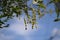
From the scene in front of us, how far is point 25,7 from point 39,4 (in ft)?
1.98

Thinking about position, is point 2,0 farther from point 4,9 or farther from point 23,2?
point 23,2

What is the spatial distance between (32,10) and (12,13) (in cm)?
59

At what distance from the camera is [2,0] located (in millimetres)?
3891

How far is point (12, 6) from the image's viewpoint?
404cm

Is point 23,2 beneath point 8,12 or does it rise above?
above

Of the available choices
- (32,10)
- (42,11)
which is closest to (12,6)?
(32,10)

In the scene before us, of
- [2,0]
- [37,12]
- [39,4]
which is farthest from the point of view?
[2,0]

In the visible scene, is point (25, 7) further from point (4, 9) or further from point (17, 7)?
point (4, 9)

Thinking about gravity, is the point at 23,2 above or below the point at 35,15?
above

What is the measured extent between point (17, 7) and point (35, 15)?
0.65 m

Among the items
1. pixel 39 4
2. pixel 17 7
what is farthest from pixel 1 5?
pixel 39 4

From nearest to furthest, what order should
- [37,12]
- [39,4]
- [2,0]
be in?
[39,4] → [37,12] → [2,0]

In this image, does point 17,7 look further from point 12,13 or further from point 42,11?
point 42,11

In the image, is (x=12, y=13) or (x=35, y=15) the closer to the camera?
(x=35, y=15)
